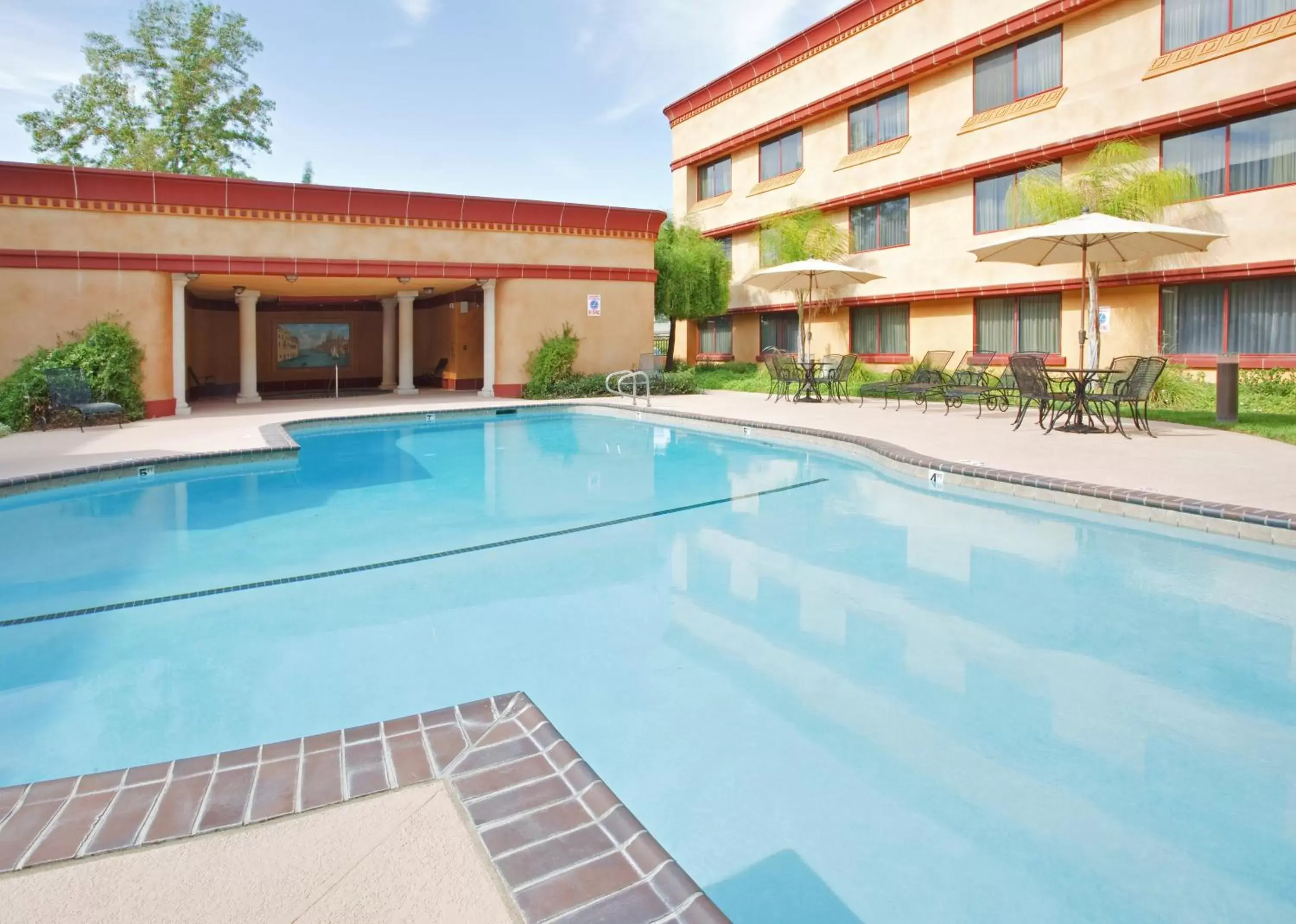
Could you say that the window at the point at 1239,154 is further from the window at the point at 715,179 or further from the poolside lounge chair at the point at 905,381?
the window at the point at 715,179

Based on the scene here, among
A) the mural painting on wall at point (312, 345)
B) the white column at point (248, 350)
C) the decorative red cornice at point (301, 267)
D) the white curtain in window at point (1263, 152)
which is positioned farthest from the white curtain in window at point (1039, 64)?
the mural painting on wall at point (312, 345)

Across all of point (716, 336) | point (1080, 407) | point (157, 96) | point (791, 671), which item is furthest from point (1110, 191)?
point (157, 96)

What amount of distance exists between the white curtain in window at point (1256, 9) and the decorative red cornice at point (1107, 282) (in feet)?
12.7

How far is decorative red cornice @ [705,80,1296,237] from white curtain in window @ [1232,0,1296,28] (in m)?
1.23

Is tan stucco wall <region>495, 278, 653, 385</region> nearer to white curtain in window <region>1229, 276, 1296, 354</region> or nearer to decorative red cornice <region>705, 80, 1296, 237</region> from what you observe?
decorative red cornice <region>705, 80, 1296, 237</region>

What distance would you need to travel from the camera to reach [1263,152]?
13656 mm

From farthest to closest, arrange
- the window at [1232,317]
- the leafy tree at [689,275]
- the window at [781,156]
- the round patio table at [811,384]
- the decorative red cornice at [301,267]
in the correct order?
the window at [781,156] → the leafy tree at [689,275] → the round patio table at [811,384] → the decorative red cornice at [301,267] → the window at [1232,317]

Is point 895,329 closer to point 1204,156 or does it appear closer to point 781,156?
point 781,156

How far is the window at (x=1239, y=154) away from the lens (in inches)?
528

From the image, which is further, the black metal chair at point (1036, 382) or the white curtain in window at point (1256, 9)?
the white curtain in window at point (1256, 9)

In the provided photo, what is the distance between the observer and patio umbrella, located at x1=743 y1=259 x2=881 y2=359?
17.0 meters

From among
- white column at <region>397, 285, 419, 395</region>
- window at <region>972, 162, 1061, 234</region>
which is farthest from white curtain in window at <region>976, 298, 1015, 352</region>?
white column at <region>397, 285, 419, 395</region>

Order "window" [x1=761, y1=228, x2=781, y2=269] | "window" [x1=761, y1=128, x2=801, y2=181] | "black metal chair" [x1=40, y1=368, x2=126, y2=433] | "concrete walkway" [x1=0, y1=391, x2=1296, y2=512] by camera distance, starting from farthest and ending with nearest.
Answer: "window" [x1=761, y1=128, x2=801, y2=181]
"window" [x1=761, y1=228, x2=781, y2=269]
"black metal chair" [x1=40, y1=368, x2=126, y2=433]
"concrete walkway" [x1=0, y1=391, x2=1296, y2=512]

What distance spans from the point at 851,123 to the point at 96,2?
2645 centimetres
